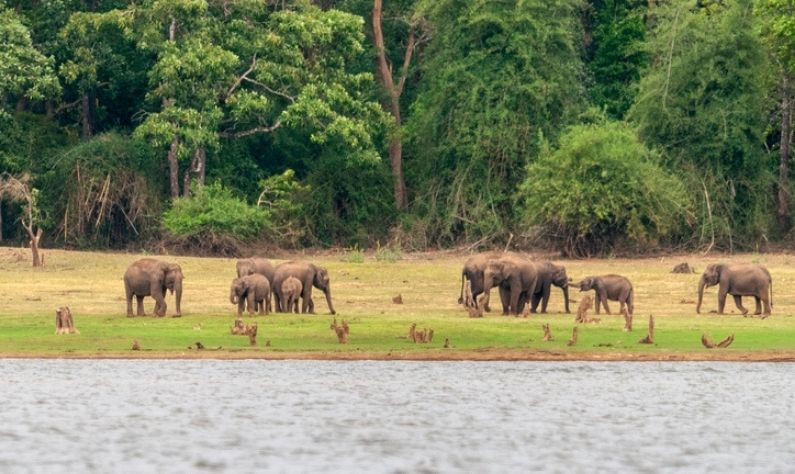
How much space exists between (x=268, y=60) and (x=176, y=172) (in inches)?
190

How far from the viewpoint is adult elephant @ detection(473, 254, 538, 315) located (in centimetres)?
4122

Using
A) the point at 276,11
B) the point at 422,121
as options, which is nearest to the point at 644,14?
the point at 422,121

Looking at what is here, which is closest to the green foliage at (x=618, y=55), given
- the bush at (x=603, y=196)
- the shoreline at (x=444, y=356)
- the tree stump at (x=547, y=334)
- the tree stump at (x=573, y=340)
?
the bush at (x=603, y=196)

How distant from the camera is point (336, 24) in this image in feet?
203

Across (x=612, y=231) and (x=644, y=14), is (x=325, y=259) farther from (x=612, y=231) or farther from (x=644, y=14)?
(x=644, y=14)

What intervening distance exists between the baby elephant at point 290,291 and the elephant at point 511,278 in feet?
13.6

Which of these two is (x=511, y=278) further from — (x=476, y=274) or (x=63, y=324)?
(x=63, y=324)

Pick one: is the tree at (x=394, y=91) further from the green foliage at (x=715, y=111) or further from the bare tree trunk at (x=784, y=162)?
the bare tree trunk at (x=784, y=162)

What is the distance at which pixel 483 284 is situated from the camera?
42.1m

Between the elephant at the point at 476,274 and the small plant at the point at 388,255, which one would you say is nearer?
the elephant at the point at 476,274

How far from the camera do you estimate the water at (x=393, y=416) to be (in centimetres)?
2453

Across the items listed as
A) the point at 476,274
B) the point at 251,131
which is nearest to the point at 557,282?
the point at 476,274

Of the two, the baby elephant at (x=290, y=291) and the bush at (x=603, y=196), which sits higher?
the bush at (x=603, y=196)

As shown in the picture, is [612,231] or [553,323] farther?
[612,231]
